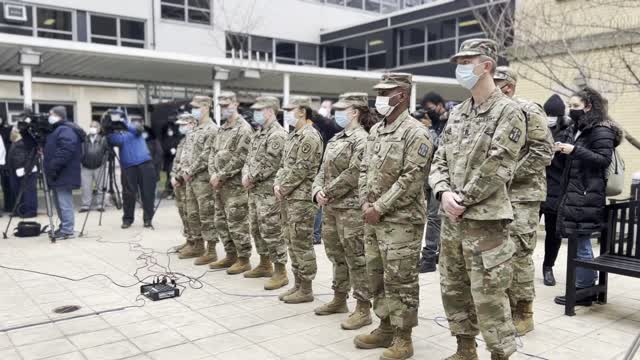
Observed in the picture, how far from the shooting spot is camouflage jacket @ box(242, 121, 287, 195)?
17.6 ft

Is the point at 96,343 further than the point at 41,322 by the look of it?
No

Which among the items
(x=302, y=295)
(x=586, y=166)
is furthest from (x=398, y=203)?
(x=586, y=166)

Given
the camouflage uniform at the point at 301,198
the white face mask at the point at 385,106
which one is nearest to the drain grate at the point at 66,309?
the camouflage uniform at the point at 301,198

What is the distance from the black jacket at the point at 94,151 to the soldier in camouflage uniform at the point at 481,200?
9.01 m

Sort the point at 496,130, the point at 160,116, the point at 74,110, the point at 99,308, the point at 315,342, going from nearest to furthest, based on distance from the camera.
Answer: the point at 496,130 → the point at 315,342 → the point at 99,308 → the point at 160,116 → the point at 74,110

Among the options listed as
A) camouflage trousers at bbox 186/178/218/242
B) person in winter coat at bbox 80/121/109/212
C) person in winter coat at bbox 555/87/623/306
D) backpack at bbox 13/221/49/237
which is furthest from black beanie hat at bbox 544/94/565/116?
person in winter coat at bbox 80/121/109/212

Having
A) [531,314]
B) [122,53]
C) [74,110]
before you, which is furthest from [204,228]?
[74,110]

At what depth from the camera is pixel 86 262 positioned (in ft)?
21.4

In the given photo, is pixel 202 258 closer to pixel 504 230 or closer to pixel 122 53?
pixel 504 230

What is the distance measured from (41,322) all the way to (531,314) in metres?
3.92

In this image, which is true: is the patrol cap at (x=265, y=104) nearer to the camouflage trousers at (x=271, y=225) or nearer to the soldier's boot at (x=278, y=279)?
the camouflage trousers at (x=271, y=225)

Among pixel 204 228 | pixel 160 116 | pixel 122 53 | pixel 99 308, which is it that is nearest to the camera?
pixel 99 308

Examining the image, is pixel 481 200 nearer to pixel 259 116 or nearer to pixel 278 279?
pixel 278 279

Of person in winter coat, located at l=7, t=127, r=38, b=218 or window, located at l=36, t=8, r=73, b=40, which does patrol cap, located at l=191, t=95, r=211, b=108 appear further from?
window, located at l=36, t=8, r=73, b=40
